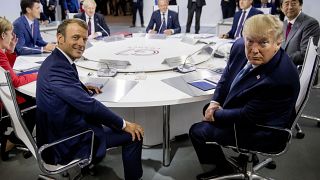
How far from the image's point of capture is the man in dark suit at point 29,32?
11.0 ft

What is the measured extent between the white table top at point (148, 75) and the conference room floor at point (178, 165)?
26.1 inches

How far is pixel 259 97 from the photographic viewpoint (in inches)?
68.1

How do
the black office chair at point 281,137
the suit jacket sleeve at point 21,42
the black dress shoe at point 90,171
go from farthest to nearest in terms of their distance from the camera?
the suit jacket sleeve at point 21,42, the black dress shoe at point 90,171, the black office chair at point 281,137

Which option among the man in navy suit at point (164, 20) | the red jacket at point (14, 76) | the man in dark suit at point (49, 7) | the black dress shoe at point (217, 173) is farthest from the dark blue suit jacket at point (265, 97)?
the man in dark suit at point (49, 7)

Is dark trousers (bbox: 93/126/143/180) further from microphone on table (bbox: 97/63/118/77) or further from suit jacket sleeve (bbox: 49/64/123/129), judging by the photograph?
microphone on table (bbox: 97/63/118/77)

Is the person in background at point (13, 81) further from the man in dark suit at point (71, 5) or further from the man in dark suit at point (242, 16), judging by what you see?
the man in dark suit at point (71, 5)

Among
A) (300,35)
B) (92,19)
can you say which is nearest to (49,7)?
(92,19)

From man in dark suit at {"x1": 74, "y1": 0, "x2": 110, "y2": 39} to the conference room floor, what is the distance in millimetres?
2080

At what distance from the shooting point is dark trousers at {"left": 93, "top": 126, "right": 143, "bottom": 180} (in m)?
1.93

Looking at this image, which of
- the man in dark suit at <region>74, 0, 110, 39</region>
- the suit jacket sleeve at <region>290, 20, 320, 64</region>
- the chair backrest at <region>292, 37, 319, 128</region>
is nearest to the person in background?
the man in dark suit at <region>74, 0, 110, 39</region>

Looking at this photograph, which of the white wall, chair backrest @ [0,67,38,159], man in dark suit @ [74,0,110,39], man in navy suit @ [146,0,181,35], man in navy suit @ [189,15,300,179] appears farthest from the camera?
the white wall

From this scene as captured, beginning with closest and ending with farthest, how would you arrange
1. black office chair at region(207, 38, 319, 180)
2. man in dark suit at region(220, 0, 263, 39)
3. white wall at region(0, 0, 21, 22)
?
black office chair at region(207, 38, 319, 180), man in dark suit at region(220, 0, 263, 39), white wall at region(0, 0, 21, 22)

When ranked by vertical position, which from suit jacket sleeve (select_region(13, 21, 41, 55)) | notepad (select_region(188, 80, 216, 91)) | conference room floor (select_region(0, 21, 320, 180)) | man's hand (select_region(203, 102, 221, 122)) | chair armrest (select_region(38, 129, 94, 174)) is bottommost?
conference room floor (select_region(0, 21, 320, 180))

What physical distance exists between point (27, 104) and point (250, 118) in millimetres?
1802
